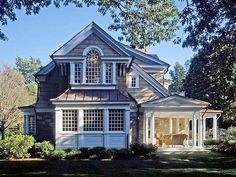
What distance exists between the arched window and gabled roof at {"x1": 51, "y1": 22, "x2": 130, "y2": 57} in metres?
1.03

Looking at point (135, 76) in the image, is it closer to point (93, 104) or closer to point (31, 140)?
point (93, 104)

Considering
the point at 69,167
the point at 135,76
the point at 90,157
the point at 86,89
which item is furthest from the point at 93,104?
the point at 69,167

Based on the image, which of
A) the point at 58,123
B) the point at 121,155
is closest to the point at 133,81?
the point at 58,123

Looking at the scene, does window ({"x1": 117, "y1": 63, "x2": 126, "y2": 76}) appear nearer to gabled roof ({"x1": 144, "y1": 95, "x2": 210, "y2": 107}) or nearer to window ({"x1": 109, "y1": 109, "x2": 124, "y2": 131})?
gabled roof ({"x1": 144, "y1": 95, "x2": 210, "y2": 107})

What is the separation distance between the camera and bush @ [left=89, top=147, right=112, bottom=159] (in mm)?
23438

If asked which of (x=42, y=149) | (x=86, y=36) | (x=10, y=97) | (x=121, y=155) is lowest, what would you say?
(x=121, y=155)

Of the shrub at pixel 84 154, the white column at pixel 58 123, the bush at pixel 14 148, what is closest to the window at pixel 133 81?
the white column at pixel 58 123

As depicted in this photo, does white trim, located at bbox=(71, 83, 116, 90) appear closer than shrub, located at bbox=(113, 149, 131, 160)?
No

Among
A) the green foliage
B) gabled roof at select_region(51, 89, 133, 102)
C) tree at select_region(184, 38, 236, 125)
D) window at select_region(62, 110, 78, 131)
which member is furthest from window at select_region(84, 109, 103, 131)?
the green foliage

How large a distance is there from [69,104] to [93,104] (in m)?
1.50

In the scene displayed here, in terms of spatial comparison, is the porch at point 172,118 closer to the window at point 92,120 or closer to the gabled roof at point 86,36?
the window at point 92,120

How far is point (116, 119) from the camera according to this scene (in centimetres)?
2570

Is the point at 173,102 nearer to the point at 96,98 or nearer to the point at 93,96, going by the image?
the point at 96,98

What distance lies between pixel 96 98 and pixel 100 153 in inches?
151
